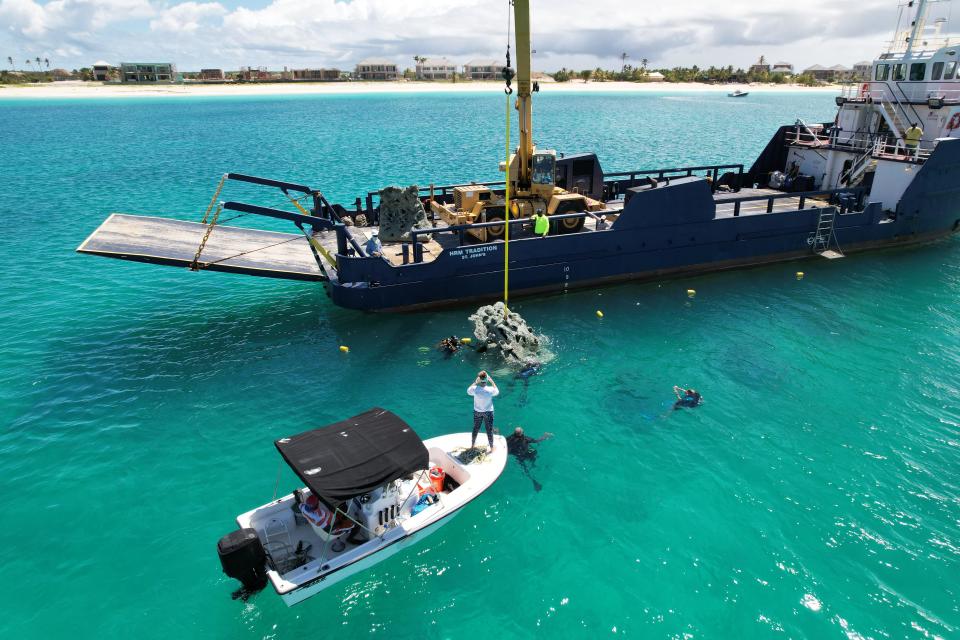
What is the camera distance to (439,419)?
45.3ft

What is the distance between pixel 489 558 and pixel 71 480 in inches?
368

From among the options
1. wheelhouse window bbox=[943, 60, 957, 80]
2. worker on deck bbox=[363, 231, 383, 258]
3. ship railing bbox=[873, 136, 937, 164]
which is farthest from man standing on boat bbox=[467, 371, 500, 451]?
wheelhouse window bbox=[943, 60, 957, 80]

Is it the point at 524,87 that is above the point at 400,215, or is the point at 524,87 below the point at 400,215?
above

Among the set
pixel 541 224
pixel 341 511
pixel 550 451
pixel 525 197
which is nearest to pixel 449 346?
pixel 550 451

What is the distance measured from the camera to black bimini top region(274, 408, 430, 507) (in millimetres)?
8727

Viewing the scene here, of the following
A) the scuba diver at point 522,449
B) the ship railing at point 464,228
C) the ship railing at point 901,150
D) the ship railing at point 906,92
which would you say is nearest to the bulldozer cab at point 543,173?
the ship railing at point 464,228

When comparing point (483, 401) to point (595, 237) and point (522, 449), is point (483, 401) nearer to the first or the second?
point (522, 449)

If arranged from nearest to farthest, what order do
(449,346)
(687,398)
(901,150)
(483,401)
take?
1. (483,401)
2. (687,398)
3. (449,346)
4. (901,150)

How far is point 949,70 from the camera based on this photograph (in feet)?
82.3

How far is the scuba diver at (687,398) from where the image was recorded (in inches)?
566

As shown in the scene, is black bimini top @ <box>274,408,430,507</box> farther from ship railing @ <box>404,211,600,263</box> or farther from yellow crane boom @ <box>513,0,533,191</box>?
yellow crane boom @ <box>513,0,533,191</box>

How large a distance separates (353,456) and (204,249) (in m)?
12.1

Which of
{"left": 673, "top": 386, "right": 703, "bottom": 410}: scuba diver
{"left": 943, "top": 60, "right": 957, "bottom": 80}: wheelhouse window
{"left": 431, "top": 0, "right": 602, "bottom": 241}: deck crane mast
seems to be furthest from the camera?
{"left": 943, "top": 60, "right": 957, "bottom": 80}: wheelhouse window

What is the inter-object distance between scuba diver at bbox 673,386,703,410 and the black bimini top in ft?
25.6
